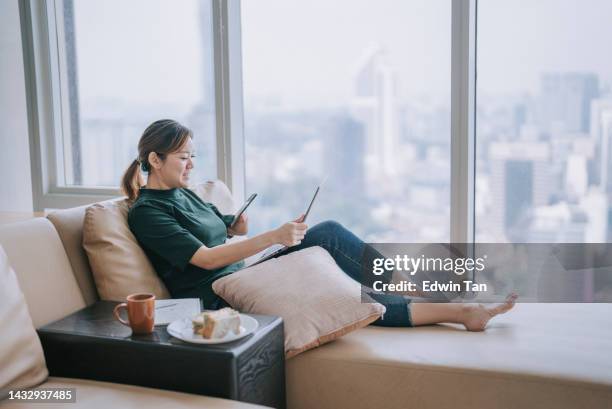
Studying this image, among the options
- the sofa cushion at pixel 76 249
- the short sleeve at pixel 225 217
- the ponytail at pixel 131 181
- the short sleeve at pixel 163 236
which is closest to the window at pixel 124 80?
the short sleeve at pixel 225 217

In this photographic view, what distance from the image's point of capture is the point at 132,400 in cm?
154

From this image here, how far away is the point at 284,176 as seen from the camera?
10.5ft

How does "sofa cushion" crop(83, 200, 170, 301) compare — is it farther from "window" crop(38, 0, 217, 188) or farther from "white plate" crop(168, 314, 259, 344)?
"window" crop(38, 0, 217, 188)

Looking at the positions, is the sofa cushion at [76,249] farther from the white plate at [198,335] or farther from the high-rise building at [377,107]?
the high-rise building at [377,107]

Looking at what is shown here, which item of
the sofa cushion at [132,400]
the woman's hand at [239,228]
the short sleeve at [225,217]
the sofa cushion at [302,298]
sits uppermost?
the short sleeve at [225,217]

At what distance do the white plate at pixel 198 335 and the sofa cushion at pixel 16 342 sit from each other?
1.15 feet

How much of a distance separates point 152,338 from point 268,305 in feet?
1.32

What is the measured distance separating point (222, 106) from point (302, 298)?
1490mm

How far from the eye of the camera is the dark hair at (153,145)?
2.26 meters

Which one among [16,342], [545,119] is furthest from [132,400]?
Result: [545,119]

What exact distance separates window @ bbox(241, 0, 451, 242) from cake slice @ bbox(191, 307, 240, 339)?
1.50 meters

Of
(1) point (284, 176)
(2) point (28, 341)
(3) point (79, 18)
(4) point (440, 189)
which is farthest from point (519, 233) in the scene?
(3) point (79, 18)

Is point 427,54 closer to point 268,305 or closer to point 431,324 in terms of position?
point 431,324

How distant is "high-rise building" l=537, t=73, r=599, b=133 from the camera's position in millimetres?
2641
